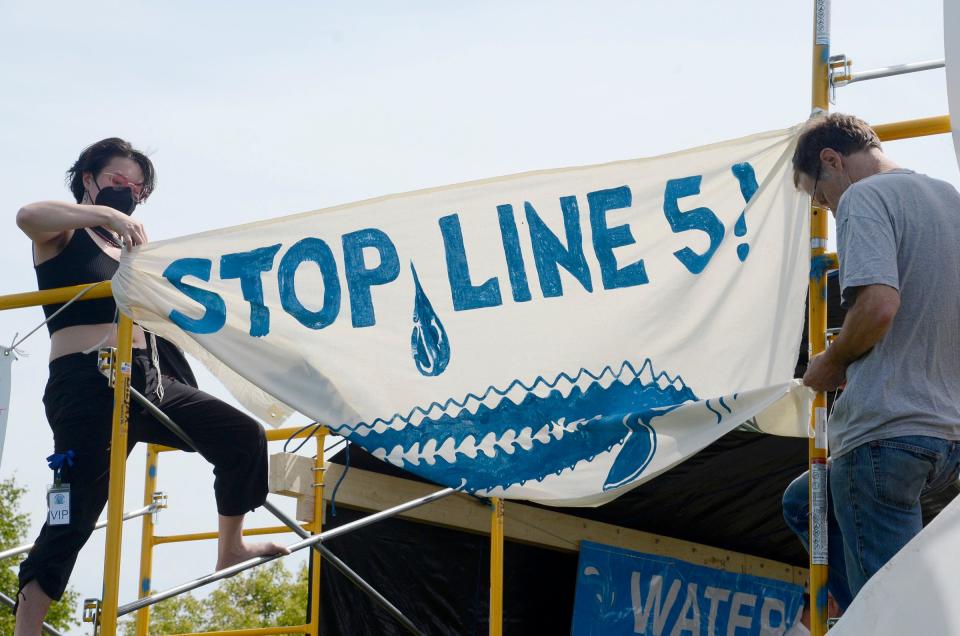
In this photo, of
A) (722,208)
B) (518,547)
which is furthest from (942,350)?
(518,547)

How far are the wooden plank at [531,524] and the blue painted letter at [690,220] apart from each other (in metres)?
2.39

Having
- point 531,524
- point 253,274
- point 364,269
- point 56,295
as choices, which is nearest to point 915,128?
point 364,269

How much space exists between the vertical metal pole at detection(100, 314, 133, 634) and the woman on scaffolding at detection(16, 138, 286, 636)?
118 millimetres

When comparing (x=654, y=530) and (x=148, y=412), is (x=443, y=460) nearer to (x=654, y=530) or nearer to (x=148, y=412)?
(x=148, y=412)

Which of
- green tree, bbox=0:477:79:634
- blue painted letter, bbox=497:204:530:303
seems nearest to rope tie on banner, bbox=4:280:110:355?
blue painted letter, bbox=497:204:530:303

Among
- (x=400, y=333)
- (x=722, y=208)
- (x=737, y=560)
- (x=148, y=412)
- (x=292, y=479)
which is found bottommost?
(x=737, y=560)

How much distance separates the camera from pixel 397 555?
17.2 feet

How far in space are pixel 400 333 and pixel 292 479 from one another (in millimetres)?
1922

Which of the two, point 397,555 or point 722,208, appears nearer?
point 722,208

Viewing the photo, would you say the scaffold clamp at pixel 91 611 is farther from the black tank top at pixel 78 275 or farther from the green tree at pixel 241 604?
the green tree at pixel 241 604

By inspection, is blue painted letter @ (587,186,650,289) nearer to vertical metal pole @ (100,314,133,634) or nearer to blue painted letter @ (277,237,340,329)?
blue painted letter @ (277,237,340,329)

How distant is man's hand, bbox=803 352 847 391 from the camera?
8.30ft

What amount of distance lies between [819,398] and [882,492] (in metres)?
0.38

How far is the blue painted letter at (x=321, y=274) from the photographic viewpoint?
346 centimetres
